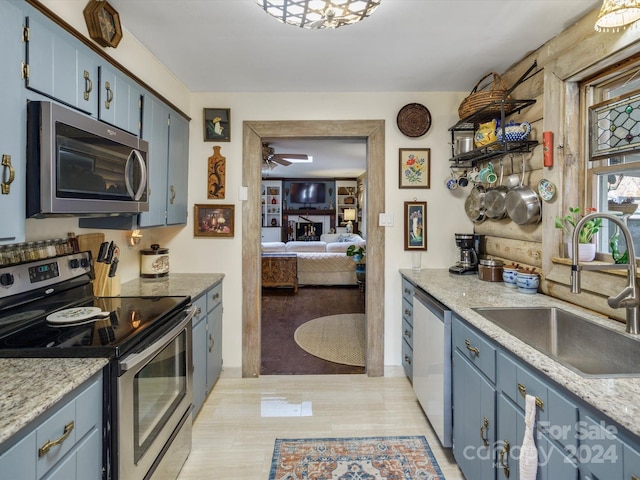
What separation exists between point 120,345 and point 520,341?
56.2 inches

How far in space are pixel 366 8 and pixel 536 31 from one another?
3.54 ft

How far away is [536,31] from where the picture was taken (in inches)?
77.7

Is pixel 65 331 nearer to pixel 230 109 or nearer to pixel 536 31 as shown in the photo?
pixel 230 109

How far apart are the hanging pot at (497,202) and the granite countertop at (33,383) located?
2.42 meters

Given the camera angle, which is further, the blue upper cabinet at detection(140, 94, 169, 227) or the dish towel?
the blue upper cabinet at detection(140, 94, 169, 227)

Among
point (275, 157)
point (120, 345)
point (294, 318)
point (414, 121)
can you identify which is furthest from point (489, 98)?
point (275, 157)

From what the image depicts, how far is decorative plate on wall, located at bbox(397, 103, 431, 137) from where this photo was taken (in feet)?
9.50

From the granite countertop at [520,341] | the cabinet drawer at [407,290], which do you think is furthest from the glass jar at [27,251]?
the cabinet drawer at [407,290]

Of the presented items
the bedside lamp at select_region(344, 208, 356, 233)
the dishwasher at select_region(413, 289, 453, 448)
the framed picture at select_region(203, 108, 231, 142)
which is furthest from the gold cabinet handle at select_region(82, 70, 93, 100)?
the bedside lamp at select_region(344, 208, 356, 233)

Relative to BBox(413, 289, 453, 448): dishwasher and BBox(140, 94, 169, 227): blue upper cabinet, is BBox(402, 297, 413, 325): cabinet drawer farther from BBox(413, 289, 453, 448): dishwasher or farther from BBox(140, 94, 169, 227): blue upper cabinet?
BBox(140, 94, 169, 227): blue upper cabinet

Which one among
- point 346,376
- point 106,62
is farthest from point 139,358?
point 346,376

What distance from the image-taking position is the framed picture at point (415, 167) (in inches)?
115

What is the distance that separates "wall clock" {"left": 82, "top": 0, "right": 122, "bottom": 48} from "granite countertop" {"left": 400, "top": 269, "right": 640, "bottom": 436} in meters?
2.14

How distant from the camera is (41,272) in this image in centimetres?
158
